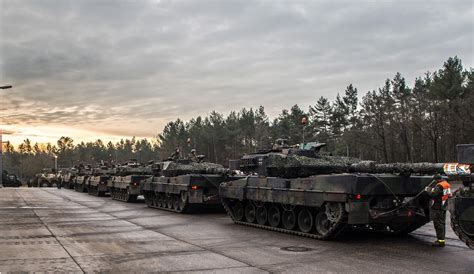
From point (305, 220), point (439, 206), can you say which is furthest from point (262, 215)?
point (439, 206)

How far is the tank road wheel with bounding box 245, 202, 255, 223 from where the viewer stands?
14969 mm

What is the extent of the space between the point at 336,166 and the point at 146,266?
6487mm

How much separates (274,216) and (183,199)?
6.22 metres

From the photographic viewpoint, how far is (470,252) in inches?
379

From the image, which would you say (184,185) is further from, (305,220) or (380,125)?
(380,125)

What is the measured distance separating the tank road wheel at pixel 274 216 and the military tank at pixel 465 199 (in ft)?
18.3

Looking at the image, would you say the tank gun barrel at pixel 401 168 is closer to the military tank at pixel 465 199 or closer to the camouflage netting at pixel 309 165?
the camouflage netting at pixel 309 165

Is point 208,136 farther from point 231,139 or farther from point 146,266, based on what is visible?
point 146,266

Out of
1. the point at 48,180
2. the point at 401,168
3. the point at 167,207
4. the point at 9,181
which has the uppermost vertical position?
the point at 401,168

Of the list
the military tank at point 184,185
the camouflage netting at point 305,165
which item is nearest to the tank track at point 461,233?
the camouflage netting at point 305,165

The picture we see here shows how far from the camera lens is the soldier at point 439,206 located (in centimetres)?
1047

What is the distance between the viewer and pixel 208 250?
10117mm

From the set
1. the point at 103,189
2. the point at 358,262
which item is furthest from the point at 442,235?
the point at 103,189

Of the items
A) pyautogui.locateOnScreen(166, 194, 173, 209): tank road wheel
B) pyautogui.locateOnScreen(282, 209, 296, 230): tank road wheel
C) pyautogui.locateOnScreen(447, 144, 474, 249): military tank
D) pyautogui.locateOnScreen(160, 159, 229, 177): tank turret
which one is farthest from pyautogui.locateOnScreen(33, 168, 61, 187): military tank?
pyautogui.locateOnScreen(447, 144, 474, 249): military tank
